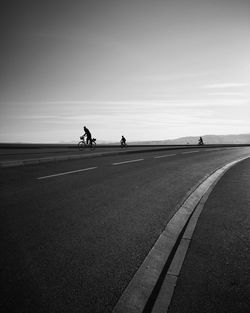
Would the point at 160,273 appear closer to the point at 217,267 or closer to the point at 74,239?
the point at 217,267

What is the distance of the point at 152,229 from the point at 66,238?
56.2 inches

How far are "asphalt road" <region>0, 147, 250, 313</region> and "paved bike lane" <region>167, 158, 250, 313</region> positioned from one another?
60 centimetres

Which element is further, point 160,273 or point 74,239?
point 74,239

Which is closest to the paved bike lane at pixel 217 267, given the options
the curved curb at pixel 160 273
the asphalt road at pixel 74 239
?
the curved curb at pixel 160 273

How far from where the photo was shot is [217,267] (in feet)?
9.38

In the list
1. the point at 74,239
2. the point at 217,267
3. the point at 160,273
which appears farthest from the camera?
the point at 74,239

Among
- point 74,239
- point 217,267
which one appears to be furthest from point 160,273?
point 74,239

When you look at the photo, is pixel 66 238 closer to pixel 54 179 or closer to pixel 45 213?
pixel 45 213

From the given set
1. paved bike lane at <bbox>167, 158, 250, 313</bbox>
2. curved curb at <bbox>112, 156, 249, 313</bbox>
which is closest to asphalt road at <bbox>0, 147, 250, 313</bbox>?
curved curb at <bbox>112, 156, 249, 313</bbox>

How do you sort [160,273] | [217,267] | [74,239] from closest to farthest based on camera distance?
[160,273] → [217,267] → [74,239]

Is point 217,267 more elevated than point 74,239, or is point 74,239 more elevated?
point 74,239

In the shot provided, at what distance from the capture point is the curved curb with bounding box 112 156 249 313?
215 centimetres

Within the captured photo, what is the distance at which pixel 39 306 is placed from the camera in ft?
6.84

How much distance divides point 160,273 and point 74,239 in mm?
1385
